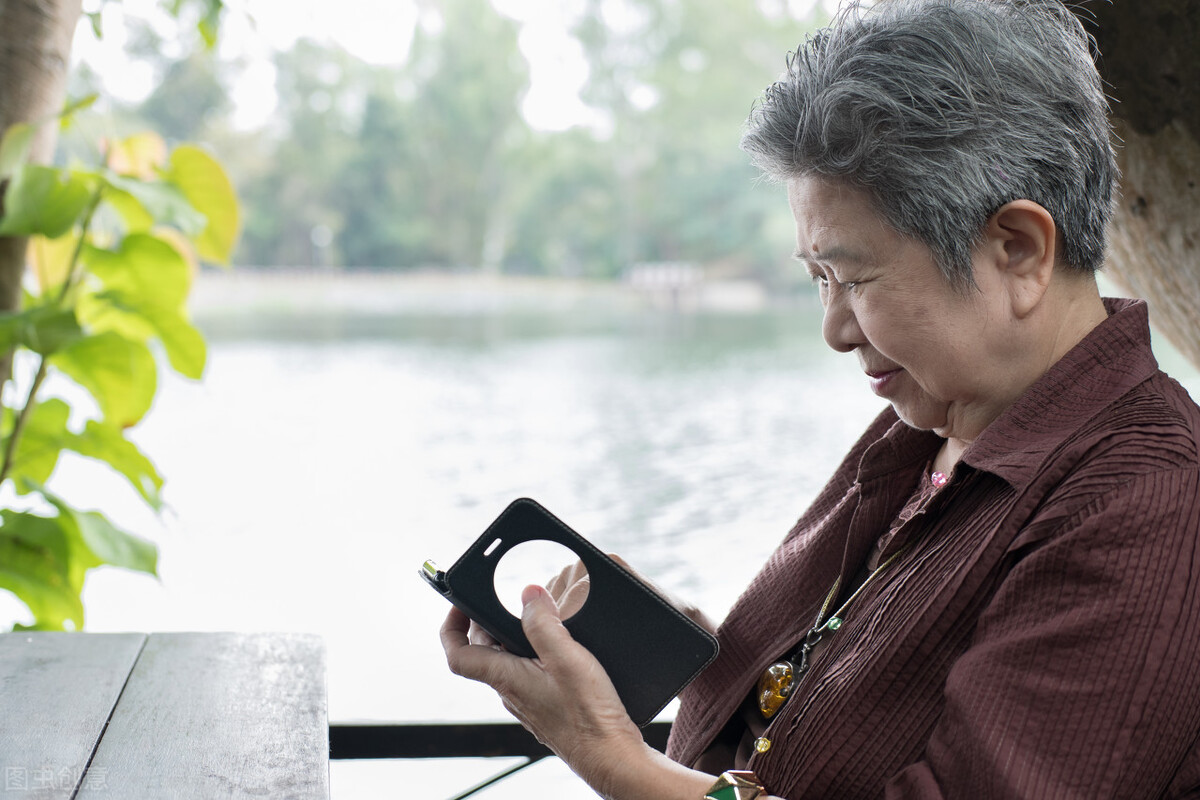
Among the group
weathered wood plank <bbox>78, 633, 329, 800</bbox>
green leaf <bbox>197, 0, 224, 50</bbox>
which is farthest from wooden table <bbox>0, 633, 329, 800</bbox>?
green leaf <bbox>197, 0, 224, 50</bbox>

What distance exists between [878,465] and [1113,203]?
27 cm

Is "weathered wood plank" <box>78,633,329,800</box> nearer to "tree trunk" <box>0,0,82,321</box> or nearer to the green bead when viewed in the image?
the green bead

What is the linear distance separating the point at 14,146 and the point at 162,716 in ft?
2.90

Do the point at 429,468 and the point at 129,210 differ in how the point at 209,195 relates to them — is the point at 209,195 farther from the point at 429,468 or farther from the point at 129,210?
the point at 429,468

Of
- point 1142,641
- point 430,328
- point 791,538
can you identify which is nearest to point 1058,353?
point 1142,641

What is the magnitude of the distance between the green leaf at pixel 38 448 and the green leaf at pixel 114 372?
9 centimetres

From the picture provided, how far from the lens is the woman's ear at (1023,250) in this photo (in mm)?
691

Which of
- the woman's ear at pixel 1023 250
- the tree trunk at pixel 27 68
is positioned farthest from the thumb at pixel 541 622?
the tree trunk at pixel 27 68

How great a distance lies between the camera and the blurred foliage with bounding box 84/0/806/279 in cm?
386

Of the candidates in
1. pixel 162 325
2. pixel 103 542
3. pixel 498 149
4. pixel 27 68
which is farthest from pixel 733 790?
pixel 498 149

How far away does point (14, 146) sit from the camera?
141cm

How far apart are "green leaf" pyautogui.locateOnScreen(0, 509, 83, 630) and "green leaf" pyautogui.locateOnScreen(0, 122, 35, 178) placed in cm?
44

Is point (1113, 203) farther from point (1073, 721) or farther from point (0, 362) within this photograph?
point (0, 362)

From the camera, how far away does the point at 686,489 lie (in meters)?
2.88
